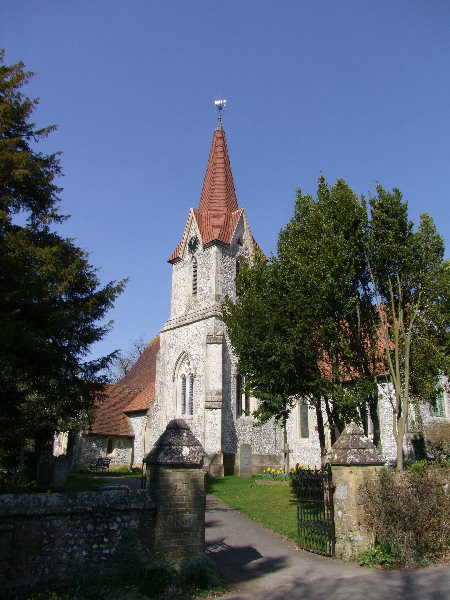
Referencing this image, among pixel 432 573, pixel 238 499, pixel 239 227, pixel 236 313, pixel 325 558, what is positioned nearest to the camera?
pixel 432 573

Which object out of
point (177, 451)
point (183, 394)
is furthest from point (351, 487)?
point (183, 394)

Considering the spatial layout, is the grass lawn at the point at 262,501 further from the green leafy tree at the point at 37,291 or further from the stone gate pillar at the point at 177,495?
the green leafy tree at the point at 37,291

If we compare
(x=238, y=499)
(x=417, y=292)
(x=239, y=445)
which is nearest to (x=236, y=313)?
(x=417, y=292)

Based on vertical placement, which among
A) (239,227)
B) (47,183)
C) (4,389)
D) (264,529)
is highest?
(239,227)

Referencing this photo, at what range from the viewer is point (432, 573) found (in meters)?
7.67

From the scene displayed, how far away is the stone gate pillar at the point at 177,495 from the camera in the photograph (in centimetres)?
706

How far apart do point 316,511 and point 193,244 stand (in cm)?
2298

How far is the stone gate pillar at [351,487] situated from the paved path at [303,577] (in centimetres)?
40

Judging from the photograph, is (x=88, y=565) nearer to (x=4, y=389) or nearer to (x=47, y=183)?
(x=4, y=389)

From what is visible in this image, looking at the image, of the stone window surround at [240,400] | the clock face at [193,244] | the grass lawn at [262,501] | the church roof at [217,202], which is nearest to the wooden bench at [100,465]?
the grass lawn at [262,501]

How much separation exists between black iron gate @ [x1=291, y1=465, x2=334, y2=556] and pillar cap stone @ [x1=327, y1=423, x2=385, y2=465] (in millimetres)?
393

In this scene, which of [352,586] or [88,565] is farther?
[352,586]

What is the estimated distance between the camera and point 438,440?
18.6 meters

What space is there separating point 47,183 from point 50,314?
451cm
